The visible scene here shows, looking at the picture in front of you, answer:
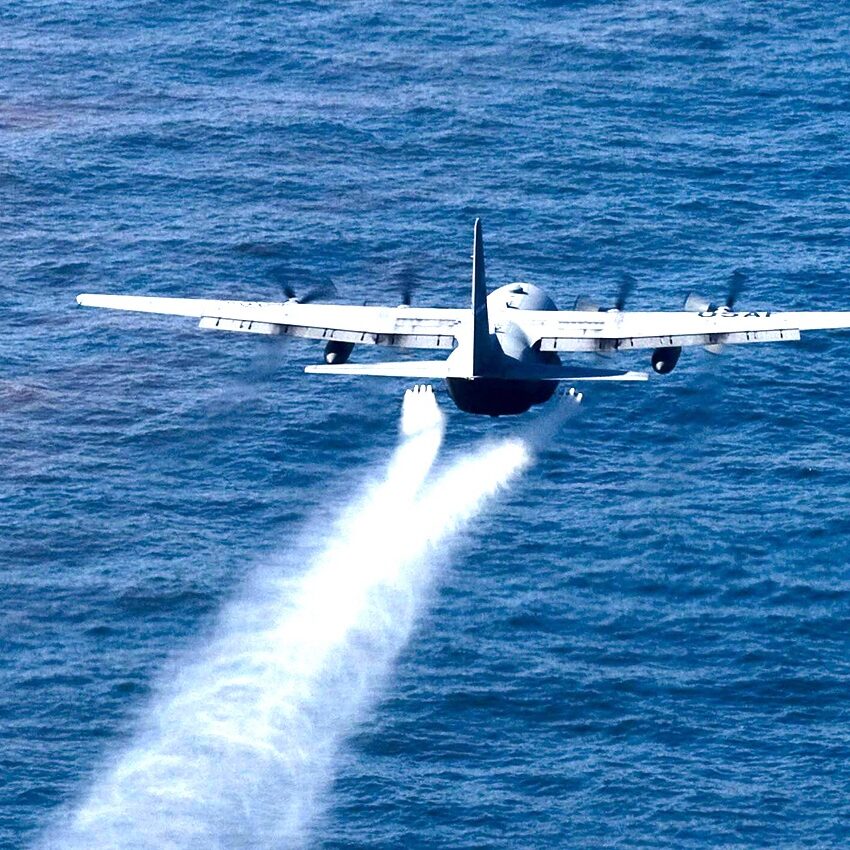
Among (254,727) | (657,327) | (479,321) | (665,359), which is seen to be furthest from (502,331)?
(254,727)

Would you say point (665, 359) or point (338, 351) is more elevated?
point (665, 359)

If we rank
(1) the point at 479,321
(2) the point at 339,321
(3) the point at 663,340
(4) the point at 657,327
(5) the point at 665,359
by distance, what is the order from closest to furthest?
(1) the point at 479,321
(3) the point at 663,340
(4) the point at 657,327
(5) the point at 665,359
(2) the point at 339,321

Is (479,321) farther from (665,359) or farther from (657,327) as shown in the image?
(665,359)

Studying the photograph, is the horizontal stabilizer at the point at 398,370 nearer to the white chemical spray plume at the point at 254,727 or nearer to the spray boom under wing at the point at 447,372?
the spray boom under wing at the point at 447,372

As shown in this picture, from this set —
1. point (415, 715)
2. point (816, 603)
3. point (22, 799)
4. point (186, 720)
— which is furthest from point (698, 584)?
point (22, 799)

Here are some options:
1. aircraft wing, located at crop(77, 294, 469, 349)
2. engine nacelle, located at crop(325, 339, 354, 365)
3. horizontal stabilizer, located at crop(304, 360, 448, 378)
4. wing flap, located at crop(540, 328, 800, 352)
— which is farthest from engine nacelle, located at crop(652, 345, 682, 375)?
engine nacelle, located at crop(325, 339, 354, 365)

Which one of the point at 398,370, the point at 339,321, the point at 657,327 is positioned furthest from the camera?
the point at 339,321

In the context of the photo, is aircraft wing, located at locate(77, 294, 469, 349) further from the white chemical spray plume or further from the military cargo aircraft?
the white chemical spray plume

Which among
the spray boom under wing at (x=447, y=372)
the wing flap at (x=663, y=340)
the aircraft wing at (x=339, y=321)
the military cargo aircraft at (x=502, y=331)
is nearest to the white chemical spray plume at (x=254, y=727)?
the wing flap at (x=663, y=340)
